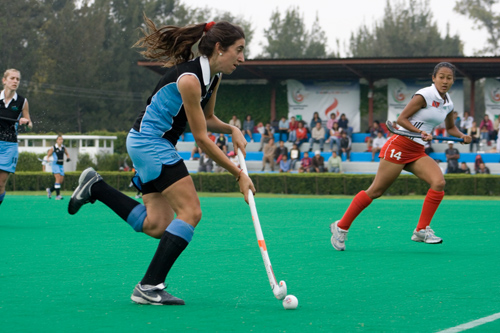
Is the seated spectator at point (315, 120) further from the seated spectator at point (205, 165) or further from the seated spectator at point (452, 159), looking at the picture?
the seated spectator at point (452, 159)

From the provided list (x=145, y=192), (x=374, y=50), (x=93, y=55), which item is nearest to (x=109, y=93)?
(x=93, y=55)

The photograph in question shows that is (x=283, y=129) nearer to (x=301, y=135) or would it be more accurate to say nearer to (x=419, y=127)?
(x=301, y=135)

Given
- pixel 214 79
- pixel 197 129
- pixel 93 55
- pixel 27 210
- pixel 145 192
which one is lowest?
pixel 27 210

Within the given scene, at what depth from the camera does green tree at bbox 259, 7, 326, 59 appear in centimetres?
7219

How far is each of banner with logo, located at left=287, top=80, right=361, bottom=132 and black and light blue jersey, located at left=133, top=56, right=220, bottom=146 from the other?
2791cm

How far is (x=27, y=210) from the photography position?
14812 millimetres

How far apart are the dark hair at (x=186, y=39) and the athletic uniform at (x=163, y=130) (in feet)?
0.32

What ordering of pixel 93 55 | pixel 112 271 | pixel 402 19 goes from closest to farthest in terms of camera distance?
pixel 112 271
pixel 93 55
pixel 402 19

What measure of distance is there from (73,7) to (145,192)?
59170mm

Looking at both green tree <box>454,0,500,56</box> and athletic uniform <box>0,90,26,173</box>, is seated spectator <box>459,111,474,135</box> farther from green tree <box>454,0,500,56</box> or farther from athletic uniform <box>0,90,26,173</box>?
green tree <box>454,0,500,56</box>

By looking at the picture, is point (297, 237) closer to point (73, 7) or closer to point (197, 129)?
point (197, 129)

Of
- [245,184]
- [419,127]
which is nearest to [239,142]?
[245,184]

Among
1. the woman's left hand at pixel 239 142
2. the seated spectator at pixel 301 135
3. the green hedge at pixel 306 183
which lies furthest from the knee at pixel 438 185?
the seated spectator at pixel 301 135

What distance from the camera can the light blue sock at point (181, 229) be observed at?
4.57 metres
